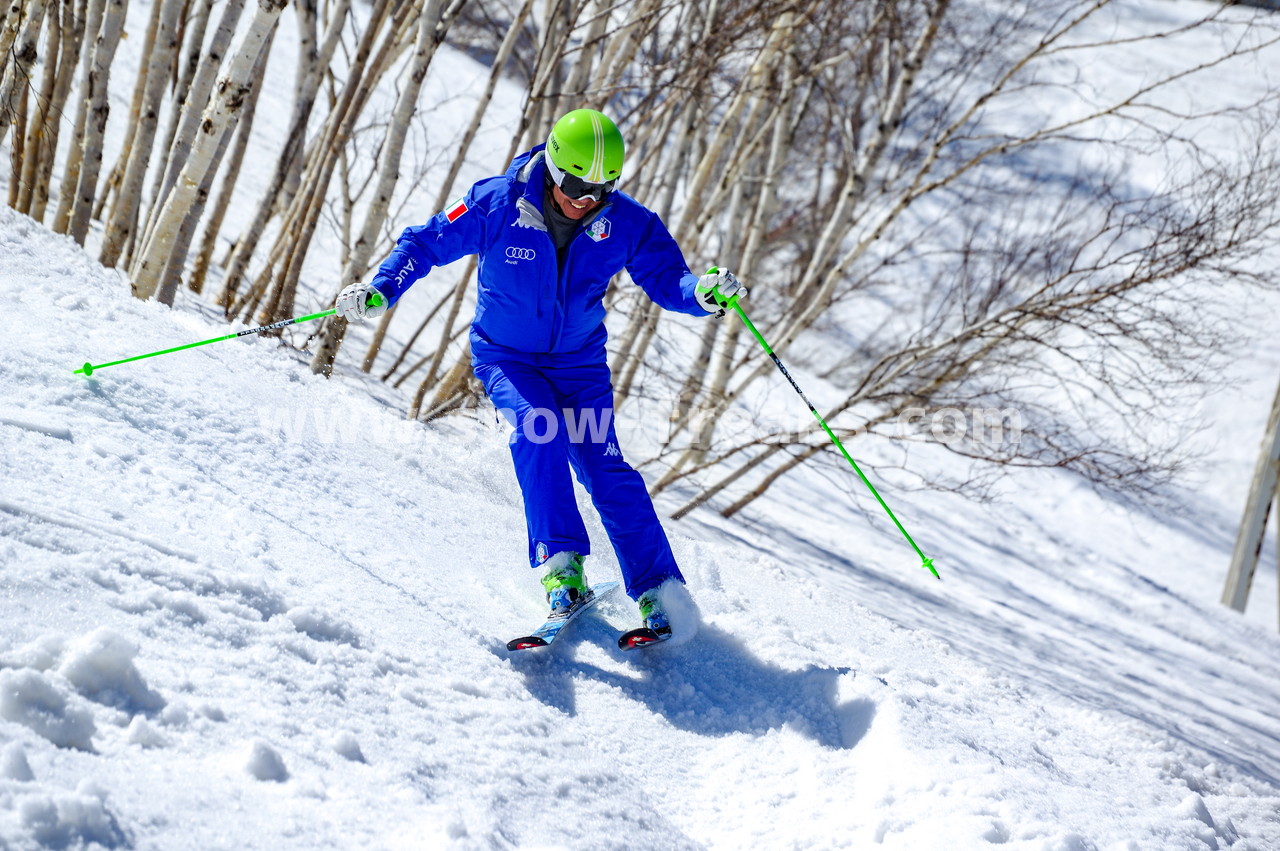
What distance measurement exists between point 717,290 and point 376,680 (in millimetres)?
1845

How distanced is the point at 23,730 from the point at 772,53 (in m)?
6.83

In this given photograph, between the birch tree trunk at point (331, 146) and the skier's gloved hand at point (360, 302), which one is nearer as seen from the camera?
the skier's gloved hand at point (360, 302)

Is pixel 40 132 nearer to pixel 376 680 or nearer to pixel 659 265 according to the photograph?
pixel 659 265

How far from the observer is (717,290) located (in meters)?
3.48

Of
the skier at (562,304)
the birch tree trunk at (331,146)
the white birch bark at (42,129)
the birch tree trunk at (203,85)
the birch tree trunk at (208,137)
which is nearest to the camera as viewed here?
the skier at (562,304)

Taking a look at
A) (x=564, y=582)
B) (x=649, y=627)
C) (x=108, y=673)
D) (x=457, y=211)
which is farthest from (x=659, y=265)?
(x=108, y=673)

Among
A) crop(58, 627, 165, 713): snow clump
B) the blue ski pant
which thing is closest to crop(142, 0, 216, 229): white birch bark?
the blue ski pant

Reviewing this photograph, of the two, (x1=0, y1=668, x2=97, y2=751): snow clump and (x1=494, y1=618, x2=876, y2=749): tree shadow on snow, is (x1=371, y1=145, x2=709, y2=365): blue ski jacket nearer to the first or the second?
(x1=494, y1=618, x2=876, y2=749): tree shadow on snow

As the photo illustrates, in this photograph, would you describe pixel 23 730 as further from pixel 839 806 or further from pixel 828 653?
pixel 828 653

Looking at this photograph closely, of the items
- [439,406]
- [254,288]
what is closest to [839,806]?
[439,406]

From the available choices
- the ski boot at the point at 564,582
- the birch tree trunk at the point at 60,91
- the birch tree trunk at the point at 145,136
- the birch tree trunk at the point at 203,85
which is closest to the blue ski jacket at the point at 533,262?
the ski boot at the point at 564,582

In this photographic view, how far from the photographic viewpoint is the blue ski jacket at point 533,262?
351cm

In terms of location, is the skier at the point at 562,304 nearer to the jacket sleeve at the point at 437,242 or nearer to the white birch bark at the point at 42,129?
the jacket sleeve at the point at 437,242

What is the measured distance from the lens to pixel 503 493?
15.2 feet
